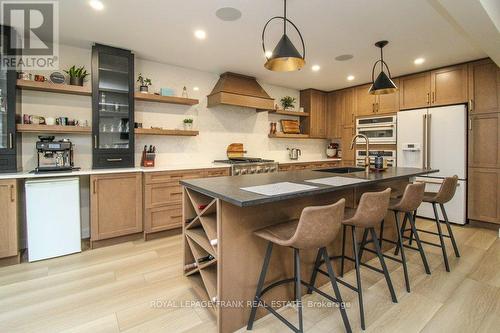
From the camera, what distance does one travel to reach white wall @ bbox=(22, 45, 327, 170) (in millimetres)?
3172

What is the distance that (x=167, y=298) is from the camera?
2.08 m

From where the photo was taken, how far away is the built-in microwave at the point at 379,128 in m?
4.62

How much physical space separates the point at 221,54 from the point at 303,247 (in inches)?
118

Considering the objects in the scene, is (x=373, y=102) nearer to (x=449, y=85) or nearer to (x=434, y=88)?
(x=434, y=88)

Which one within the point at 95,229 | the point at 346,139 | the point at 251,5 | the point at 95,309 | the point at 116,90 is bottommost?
the point at 95,309

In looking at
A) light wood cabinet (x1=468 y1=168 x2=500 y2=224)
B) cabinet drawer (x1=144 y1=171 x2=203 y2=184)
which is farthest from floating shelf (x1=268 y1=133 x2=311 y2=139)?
light wood cabinet (x1=468 y1=168 x2=500 y2=224)

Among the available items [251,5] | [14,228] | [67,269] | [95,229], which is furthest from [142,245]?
[251,5]

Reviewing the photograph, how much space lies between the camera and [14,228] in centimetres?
261

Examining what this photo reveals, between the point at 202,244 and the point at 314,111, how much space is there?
4533 mm

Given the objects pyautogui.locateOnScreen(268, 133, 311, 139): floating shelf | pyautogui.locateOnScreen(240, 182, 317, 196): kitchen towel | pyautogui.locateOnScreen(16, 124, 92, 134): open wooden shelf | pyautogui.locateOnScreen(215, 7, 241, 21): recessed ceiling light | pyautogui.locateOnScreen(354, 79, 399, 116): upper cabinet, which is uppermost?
pyautogui.locateOnScreen(215, 7, 241, 21): recessed ceiling light

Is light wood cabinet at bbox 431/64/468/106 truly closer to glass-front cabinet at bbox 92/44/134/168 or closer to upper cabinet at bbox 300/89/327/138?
upper cabinet at bbox 300/89/327/138

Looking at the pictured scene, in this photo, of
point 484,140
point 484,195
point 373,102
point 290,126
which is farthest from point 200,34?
point 484,195

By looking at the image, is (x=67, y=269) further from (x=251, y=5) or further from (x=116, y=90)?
(x=251, y=5)

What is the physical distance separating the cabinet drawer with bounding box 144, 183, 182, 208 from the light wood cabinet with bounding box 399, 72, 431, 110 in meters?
4.15
